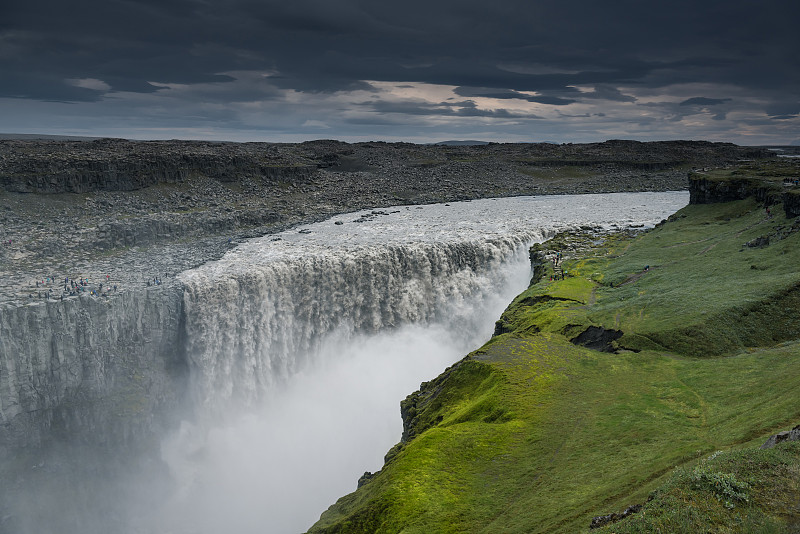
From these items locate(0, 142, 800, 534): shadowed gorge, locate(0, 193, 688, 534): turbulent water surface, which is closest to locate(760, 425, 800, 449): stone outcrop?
locate(0, 142, 800, 534): shadowed gorge

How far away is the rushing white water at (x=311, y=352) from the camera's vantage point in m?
38.8

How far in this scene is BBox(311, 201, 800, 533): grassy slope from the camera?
48.6 ft

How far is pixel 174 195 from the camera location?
8238 centimetres

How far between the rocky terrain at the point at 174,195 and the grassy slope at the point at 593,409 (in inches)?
1329

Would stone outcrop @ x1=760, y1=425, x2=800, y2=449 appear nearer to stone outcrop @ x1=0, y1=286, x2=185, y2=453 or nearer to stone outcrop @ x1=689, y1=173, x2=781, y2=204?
stone outcrop @ x1=0, y1=286, x2=185, y2=453

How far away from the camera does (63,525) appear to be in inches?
1475

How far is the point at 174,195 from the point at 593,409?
78.2m

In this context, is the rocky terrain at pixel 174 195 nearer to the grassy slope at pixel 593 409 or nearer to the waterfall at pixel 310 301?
the waterfall at pixel 310 301

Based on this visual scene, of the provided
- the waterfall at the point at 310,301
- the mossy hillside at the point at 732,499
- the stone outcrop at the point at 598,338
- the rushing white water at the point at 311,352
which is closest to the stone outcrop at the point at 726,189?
the rushing white water at the point at 311,352

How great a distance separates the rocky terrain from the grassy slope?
33.8 metres

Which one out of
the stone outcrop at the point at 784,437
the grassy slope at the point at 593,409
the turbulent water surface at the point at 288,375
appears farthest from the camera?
the turbulent water surface at the point at 288,375

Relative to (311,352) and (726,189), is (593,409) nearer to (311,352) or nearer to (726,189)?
(311,352)

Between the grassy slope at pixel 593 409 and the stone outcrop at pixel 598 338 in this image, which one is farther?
the stone outcrop at pixel 598 338

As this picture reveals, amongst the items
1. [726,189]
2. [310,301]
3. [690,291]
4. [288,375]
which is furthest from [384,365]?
[726,189]
